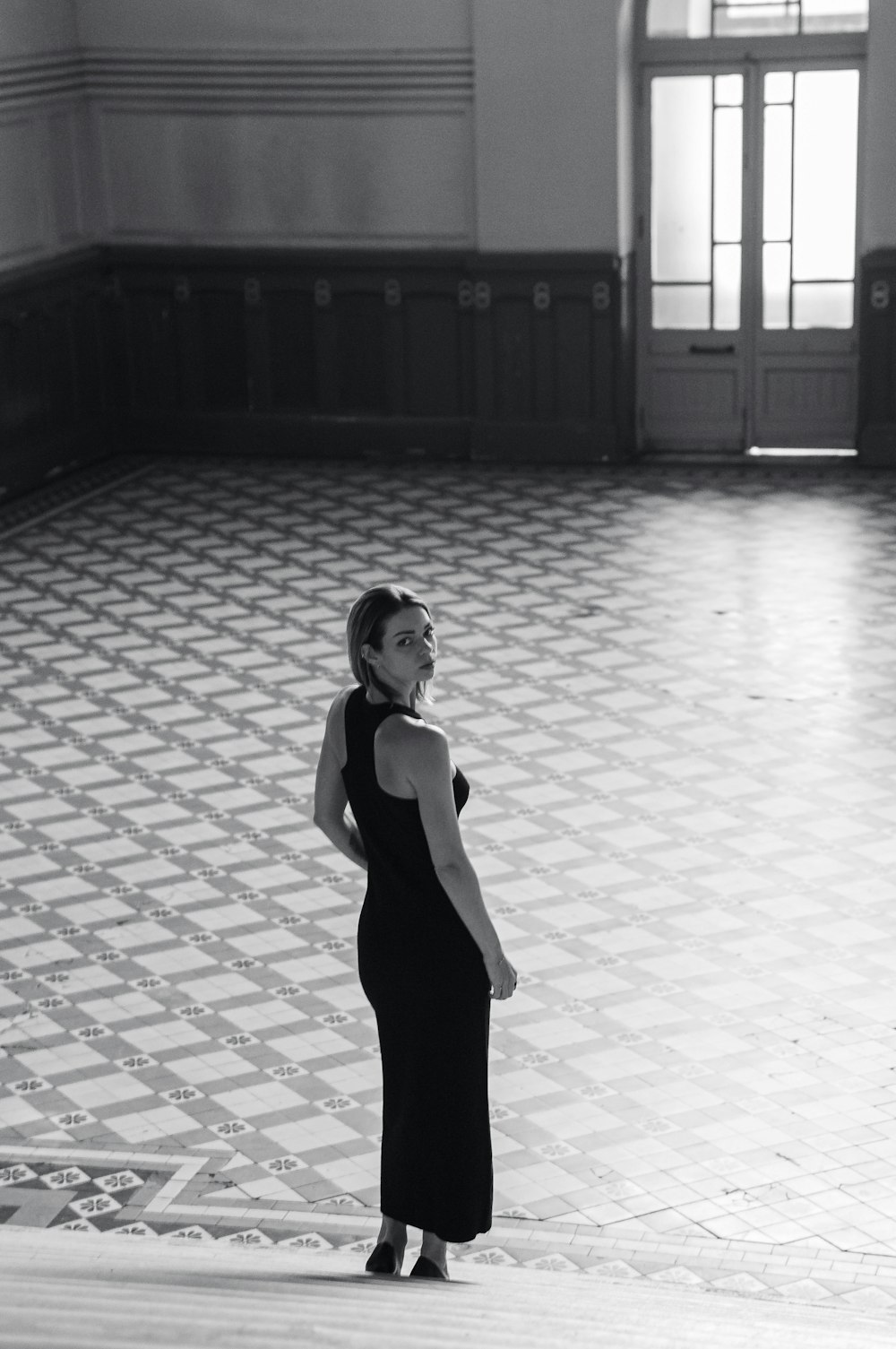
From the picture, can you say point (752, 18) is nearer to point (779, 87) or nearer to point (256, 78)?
point (779, 87)

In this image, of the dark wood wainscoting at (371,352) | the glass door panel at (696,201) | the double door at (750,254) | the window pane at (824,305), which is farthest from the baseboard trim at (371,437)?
the window pane at (824,305)

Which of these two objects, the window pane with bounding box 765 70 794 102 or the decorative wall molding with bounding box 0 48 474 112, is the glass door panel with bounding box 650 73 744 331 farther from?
the decorative wall molding with bounding box 0 48 474 112

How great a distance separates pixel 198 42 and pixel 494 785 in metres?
6.66

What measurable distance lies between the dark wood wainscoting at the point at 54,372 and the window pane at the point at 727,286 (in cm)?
373

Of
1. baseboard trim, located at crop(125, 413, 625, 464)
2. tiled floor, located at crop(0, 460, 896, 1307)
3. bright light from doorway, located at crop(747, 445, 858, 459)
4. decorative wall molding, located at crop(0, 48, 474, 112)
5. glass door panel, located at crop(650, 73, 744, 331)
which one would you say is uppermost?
decorative wall molding, located at crop(0, 48, 474, 112)

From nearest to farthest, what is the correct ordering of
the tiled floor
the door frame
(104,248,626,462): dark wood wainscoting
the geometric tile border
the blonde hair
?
the blonde hair < the geometric tile border < the tiled floor < the door frame < (104,248,626,462): dark wood wainscoting

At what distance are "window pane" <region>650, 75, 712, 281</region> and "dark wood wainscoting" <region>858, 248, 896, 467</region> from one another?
1013mm

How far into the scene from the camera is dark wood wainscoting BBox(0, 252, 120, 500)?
11.8 metres

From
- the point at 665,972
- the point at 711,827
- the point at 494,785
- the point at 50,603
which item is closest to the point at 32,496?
the point at 50,603

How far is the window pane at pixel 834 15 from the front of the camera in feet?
38.0

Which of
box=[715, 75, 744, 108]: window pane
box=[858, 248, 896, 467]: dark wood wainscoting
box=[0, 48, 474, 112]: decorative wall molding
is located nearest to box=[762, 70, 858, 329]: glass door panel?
box=[715, 75, 744, 108]: window pane

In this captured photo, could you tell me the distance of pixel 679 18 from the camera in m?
11.9

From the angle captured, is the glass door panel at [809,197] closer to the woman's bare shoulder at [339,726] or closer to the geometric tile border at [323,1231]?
the geometric tile border at [323,1231]

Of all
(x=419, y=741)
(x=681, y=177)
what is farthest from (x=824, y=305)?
(x=419, y=741)
